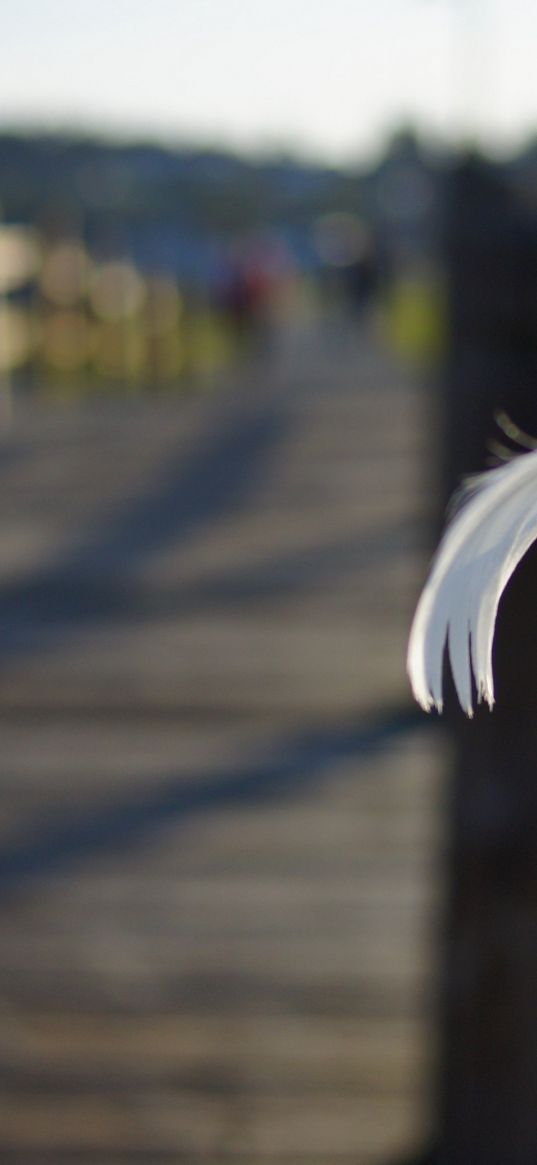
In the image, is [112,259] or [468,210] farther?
[112,259]

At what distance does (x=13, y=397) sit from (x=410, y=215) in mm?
35406

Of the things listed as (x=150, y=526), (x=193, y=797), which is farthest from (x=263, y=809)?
(x=150, y=526)

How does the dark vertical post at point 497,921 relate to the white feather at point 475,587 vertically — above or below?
below

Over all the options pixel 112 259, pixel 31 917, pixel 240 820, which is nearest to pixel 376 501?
pixel 240 820

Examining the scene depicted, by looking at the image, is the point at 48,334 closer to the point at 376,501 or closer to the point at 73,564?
the point at 376,501

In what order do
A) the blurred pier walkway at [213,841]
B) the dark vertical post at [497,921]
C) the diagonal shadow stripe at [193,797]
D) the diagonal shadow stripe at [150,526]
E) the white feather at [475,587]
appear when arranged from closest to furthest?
1. the white feather at [475,587]
2. the dark vertical post at [497,921]
3. the blurred pier walkway at [213,841]
4. the diagonal shadow stripe at [193,797]
5. the diagonal shadow stripe at [150,526]

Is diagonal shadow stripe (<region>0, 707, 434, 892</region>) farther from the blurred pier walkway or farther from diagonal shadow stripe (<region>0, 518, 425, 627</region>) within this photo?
diagonal shadow stripe (<region>0, 518, 425, 627</region>)

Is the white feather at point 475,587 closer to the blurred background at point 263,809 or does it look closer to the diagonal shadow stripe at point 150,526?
the blurred background at point 263,809

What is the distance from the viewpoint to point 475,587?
80cm

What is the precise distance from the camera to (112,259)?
1817 cm

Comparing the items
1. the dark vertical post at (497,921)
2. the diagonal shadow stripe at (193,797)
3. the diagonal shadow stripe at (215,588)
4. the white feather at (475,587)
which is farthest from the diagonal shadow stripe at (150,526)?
the white feather at (475,587)

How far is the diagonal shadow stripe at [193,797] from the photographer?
11.1ft

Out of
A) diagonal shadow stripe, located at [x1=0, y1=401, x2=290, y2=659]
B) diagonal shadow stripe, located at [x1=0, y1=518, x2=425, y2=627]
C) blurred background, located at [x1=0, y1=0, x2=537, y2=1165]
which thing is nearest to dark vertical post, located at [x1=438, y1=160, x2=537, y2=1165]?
blurred background, located at [x1=0, y1=0, x2=537, y2=1165]

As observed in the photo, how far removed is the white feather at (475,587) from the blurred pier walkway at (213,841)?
164 centimetres
